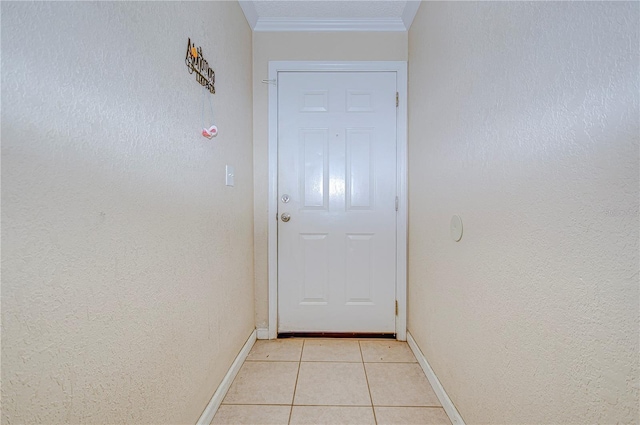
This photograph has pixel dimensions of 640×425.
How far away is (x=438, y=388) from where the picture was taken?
1.57 metres

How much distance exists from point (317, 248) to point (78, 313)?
161 cm

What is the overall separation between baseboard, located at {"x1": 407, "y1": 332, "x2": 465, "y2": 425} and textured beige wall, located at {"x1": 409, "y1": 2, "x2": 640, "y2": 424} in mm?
46

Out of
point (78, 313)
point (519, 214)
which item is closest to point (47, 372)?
point (78, 313)

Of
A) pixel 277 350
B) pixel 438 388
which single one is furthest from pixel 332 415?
pixel 277 350

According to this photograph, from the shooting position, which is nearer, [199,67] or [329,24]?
[199,67]

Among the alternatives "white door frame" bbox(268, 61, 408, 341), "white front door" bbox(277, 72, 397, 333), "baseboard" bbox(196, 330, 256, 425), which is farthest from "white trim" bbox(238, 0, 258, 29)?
"baseboard" bbox(196, 330, 256, 425)

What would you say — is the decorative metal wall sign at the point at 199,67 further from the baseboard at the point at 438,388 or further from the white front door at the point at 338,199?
the baseboard at the point at 438,388

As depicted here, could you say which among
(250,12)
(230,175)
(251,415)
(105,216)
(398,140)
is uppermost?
(250,12)

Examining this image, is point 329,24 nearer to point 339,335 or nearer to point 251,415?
point 339,335

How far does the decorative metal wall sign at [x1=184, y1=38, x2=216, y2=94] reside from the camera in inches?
48.1

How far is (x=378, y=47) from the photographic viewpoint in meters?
2.18

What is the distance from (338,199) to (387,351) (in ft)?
3.52

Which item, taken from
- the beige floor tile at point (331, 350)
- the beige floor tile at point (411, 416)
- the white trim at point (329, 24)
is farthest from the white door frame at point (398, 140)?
the beige floor tile at point (411, 416)

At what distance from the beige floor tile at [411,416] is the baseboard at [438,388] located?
37mm
